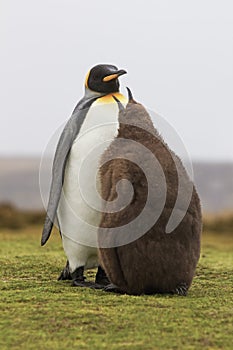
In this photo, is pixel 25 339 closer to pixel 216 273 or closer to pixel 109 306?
pixel 109 306

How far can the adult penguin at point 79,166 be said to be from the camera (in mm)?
3398

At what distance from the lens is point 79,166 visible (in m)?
3.40

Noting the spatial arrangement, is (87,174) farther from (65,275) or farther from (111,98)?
(65,275)

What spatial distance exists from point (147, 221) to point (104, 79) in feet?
2.81

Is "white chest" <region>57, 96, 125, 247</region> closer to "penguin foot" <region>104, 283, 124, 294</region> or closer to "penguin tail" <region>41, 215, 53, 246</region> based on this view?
"penguin tail" <region>41, 215, 53, 246</region>

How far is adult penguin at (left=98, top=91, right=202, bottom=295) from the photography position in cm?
301

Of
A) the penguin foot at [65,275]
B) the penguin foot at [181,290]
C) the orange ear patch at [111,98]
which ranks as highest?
the orange ear patch at [111,98]

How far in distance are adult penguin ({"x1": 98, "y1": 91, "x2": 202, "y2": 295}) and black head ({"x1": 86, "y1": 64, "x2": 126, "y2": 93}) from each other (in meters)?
0.42

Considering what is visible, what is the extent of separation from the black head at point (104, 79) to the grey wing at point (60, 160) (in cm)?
7

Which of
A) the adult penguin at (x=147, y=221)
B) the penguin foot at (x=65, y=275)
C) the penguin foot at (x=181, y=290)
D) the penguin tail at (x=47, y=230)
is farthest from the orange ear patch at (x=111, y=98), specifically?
the penguin foot at (x=181, y=290)

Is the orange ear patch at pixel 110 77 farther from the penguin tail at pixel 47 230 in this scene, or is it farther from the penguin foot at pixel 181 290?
the penguin foot at pixel 181 290

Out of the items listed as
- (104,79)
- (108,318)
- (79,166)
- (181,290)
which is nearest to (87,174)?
(79,166)

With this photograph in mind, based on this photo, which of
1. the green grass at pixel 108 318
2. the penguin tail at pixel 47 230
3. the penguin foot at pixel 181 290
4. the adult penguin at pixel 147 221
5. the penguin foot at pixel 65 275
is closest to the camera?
the green grass at pixel 108 318

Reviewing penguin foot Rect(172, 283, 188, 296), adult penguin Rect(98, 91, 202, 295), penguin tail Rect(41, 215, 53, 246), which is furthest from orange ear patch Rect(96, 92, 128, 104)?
penguin foot Rect(172, 283, 188, 296)
